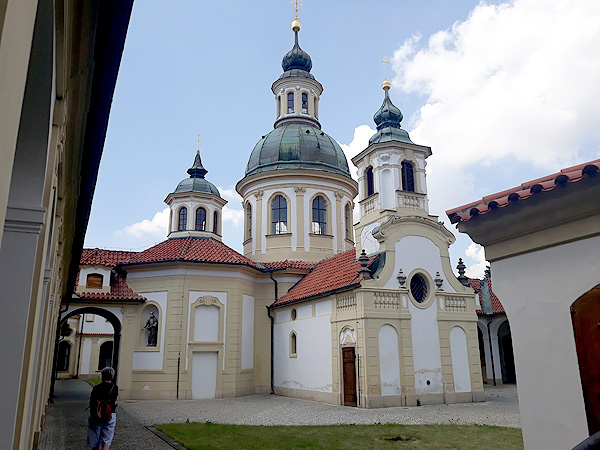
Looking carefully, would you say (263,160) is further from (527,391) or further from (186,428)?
(527,391)

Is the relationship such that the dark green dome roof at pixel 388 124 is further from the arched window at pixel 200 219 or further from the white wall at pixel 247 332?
the arched window at pixel 200 219

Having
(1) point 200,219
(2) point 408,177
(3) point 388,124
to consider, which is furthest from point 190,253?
(3) point 388,124

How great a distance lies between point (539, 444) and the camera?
522 cm

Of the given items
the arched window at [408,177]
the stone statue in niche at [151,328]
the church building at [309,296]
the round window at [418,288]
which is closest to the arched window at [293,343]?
the church building at [309,296]

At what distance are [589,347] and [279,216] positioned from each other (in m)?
25.3

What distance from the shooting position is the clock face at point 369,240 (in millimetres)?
22391

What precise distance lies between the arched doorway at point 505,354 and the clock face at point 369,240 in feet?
41.7

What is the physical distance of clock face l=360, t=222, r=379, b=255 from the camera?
73.5ft

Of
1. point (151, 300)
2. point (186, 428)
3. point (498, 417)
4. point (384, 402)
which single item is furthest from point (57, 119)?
point (151, 300)

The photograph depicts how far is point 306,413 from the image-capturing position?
56.9ft

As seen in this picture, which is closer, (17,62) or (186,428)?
(17,62)

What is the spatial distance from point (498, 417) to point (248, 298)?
45.8 feet

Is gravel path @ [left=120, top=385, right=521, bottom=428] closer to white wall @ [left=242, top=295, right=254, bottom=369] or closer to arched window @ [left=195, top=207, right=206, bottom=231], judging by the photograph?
white wall @ [left=242, top=295, right=254, bottom=369]

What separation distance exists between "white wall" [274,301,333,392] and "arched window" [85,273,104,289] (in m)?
8.93
